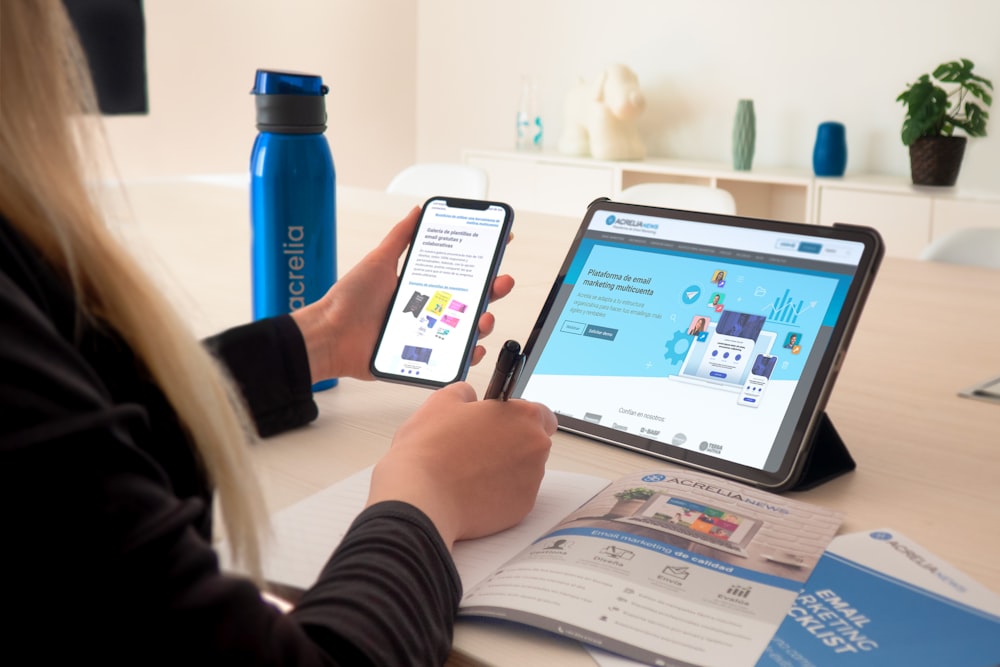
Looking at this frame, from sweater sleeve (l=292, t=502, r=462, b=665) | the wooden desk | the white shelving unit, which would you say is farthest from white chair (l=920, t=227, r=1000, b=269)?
sweater sleeve (l=292, t=502, r=462, b=665)

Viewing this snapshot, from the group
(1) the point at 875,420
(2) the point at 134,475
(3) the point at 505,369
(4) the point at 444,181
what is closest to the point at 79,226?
(2) the point at 134,475

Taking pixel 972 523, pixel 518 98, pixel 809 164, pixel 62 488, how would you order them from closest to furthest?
pixel 62 488 < pixel 972 523 < pixel 809 164 < pixel 518 98

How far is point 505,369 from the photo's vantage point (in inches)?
29.4

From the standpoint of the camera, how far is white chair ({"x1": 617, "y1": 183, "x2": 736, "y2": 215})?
7.25ft

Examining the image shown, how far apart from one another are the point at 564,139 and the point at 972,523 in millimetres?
3697

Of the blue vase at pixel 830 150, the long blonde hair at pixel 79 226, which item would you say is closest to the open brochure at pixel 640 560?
the long blonde hair at pixel 79 226

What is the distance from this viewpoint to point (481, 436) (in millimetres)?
705

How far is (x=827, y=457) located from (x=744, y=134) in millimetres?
3139

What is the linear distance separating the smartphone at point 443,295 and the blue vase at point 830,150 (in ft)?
9.30

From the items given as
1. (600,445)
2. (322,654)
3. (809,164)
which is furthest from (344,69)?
(322,654)

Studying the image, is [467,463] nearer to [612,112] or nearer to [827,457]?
[827,457]

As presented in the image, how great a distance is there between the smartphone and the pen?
0.58 feet

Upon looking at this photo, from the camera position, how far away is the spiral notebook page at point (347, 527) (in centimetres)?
63

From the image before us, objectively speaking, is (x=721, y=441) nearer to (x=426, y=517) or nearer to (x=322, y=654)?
(x=426, y=517)
